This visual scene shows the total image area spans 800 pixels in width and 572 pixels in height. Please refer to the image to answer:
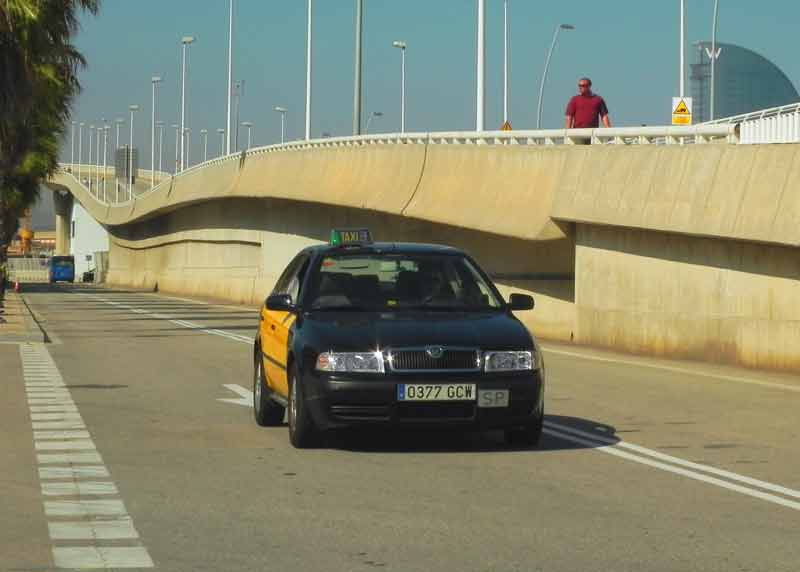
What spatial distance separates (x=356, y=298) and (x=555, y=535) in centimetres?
471

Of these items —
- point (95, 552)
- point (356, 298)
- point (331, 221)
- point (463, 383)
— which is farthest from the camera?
point (331, 221)

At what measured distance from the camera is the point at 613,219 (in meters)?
28.1

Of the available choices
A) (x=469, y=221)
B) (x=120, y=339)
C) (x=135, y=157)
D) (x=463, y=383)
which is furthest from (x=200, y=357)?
(x=135, y=157)

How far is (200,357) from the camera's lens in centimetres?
2523

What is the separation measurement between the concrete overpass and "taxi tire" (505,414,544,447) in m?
10.5

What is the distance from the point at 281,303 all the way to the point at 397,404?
1567 mm

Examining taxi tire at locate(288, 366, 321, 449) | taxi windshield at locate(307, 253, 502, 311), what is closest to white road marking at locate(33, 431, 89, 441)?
taxi tire at locate(288, 366, 321, 449)

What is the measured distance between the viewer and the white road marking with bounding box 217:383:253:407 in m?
16.8

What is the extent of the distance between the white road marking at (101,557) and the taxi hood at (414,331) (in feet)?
13.3

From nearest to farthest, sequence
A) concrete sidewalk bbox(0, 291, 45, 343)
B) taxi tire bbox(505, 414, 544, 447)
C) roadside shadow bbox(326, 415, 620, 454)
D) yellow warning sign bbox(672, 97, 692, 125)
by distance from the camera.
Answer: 1. taxi tire bbox(505, 414, 544, 447)
2. roadside shadow bbox(326, 415, 620, 454)
3. concrete sidewalk bbox(0, 291, 45, 343)
4. yellow warning sign bbox(672, 97, 692, 125)

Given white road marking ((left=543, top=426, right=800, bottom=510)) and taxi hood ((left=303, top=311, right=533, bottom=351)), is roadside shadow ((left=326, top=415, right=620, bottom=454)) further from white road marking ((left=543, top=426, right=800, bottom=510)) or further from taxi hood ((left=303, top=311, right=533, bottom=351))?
taxi hood ((left=303, top=311, right=533, bottom=351))

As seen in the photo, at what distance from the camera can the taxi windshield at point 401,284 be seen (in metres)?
12.9

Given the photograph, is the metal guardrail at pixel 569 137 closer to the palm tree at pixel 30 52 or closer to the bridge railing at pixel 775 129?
the bridge railing at pixel 775 129

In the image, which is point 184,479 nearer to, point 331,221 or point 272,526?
point 272,526
